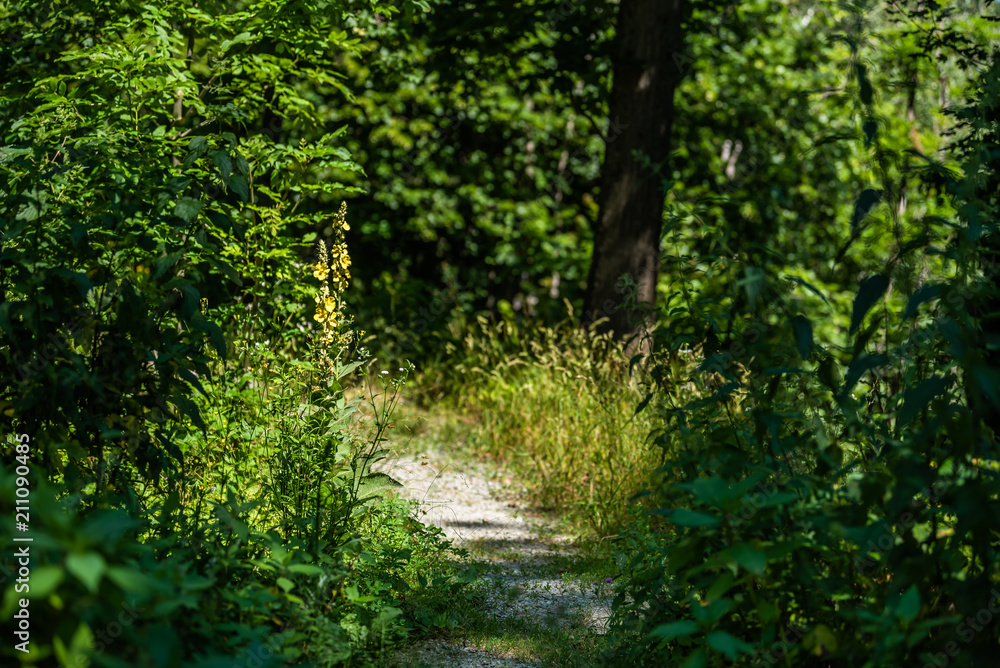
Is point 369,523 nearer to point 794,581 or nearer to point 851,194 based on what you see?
point 794,581

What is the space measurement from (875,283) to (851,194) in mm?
9466

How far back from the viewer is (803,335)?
6.41ft

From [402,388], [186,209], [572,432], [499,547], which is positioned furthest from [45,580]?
[572,432]

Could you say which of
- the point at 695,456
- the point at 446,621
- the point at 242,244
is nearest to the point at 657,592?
the point at 695,456

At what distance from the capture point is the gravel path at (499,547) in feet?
9.53

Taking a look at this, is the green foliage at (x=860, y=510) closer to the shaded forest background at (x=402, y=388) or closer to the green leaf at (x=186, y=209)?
the shaded forest background at (x=402, y=388)

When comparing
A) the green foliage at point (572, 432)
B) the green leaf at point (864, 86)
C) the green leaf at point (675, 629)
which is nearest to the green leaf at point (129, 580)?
the green leaf at point (675, 629)

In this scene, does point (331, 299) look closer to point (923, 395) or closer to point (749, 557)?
point (749, 557)

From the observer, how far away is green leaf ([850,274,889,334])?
1.97 meters

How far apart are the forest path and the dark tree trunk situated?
6.17 ft

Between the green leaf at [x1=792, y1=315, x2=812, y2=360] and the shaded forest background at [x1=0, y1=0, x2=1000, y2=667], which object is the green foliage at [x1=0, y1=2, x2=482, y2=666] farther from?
the green leaf at [x1=792, y1=315, x2=812, y2=360]

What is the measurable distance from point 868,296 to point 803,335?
203 millimetres

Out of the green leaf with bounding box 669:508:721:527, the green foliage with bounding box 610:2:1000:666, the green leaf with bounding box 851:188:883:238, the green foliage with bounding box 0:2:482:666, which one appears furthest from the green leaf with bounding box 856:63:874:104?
the green foliage with bounding box 0:2:482:666

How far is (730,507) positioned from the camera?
1919mm
